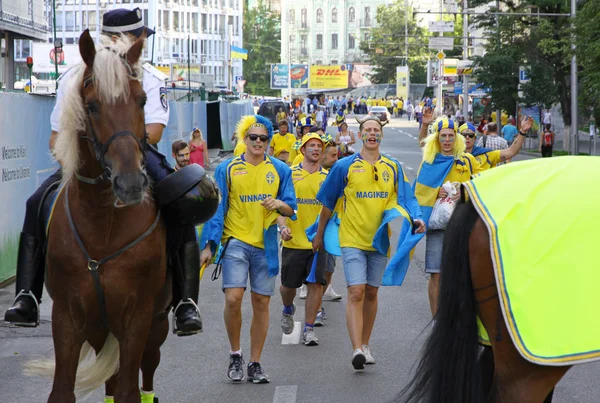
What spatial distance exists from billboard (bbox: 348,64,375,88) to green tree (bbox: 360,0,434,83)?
16.0 feet

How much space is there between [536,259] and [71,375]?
92.7 inches

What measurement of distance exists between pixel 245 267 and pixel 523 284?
3697 millimetres

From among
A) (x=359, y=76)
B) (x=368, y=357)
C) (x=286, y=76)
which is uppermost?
(x=359, y=76)

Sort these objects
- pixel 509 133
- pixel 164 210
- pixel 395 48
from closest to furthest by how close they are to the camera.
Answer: pixel 164 210 < pixel 509 133 < pixel 395 48

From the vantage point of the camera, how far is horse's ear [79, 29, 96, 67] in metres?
4.68

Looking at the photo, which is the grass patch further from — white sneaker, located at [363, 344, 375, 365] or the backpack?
the backpack

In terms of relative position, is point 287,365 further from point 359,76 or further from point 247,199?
point 359,76

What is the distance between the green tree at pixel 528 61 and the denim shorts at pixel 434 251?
31.9 metres

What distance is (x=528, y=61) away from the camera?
135 ft

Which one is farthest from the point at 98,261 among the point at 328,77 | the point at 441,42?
the point at 328,77

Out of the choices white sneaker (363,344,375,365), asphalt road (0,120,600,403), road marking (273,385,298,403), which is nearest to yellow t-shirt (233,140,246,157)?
asphalt road (0,120,600,403)

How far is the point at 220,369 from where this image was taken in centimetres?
802

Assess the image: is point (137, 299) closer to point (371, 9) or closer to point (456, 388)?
point (456, 388)

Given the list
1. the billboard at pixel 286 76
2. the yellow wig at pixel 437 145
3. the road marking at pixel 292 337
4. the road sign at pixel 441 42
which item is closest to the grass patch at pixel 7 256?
the road marking at pixel 292 337
